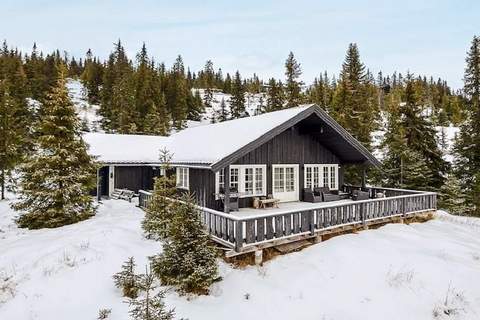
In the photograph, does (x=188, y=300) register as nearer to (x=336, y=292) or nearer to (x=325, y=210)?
(x=336, y=292)

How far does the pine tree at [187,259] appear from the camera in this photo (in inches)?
337

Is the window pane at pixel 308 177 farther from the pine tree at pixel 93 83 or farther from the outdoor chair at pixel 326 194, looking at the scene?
the pine tree at pixel 93 83

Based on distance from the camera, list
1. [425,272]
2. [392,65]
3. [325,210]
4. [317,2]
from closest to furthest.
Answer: [425,272], [325,210], [317,2], [392,65]

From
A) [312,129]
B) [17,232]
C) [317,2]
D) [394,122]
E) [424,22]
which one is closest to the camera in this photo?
[17,232]

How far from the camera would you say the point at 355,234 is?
13.0 m

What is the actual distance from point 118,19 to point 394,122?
2283 centimetres

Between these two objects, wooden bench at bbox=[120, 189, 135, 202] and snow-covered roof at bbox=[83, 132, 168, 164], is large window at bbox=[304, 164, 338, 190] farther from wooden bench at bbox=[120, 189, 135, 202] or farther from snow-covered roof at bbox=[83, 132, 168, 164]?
wooden bench at bbox=[120, 189, 135, 202]

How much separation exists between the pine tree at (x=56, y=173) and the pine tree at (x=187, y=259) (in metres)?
8.66

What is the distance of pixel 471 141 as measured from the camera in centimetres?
2694

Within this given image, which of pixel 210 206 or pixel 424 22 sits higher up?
pixel 424 22

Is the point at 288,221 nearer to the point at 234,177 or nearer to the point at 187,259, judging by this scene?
the point at 187,259

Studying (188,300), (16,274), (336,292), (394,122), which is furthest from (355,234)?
(394,122)

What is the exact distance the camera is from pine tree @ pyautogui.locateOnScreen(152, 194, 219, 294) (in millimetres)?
8555

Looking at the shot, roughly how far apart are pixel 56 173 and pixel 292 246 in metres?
11.2
